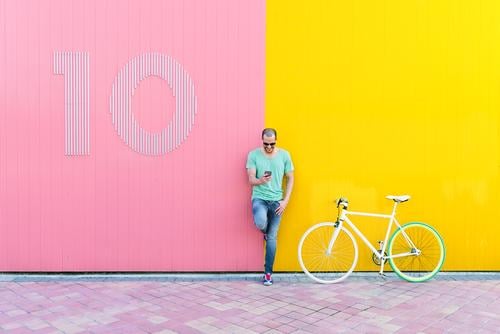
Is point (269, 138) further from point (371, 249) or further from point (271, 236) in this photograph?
point (371, 249)

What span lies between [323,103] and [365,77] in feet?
2.10

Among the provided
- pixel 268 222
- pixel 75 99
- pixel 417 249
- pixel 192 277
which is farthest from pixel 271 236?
pixel 75 99

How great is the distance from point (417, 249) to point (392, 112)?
5.79 feet

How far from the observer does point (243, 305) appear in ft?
14.6

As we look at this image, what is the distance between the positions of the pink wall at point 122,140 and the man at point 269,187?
0.31 meters

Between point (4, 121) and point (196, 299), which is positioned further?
point (4, 121)

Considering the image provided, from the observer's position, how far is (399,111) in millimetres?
Answer: 5672

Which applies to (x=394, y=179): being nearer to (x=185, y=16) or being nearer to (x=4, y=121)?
(x=185, y=16)

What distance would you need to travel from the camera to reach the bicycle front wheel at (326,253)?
546cm

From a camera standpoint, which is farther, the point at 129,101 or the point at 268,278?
the point at 129,101

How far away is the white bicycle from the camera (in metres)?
5.37

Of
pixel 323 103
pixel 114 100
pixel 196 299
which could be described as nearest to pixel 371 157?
pixel 323 103

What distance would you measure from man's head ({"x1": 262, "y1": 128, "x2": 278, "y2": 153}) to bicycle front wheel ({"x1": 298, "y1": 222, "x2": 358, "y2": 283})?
1.16 metres

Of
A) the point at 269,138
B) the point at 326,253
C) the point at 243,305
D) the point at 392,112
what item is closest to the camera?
the point at 243,305
